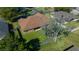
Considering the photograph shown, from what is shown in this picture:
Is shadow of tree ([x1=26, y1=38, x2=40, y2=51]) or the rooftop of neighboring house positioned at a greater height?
the rooftop of neighboring house

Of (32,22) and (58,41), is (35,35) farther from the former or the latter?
(58,41)

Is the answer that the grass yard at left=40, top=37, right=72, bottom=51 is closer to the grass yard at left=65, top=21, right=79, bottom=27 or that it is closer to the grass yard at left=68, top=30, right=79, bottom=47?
the grass yard at left=68, top=30, right=79, bottom=47

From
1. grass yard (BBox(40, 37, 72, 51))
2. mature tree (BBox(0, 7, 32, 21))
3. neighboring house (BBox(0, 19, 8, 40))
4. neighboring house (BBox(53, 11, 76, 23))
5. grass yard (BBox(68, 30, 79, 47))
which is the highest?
mature tree (BBox(0, 7, 32, 21))

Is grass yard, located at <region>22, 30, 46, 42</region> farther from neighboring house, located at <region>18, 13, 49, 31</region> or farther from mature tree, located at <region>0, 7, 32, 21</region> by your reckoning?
mature tree, located at <region>0, 7, 32, 21</region>

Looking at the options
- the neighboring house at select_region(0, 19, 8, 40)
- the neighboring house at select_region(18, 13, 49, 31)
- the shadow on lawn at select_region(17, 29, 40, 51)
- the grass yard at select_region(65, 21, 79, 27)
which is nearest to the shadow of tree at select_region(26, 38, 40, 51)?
the shadow on lawn at select_region(17, 29, 40, 51)

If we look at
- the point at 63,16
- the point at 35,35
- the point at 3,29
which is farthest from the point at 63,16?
the point at 3,29
